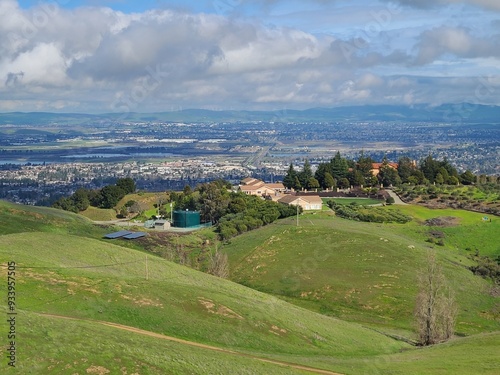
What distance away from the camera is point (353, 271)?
169ft

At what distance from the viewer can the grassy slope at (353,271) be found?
145ft

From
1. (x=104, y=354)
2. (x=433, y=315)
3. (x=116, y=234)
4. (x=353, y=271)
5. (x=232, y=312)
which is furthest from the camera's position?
(x=116, y=234)

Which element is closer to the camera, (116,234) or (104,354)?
(104,354)

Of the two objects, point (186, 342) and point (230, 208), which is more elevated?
point (186, 342)

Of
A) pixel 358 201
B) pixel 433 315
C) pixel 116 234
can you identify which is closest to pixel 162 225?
pixel 116 234

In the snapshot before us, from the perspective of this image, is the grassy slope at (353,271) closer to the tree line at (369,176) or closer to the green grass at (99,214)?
the green grass at (99,214)

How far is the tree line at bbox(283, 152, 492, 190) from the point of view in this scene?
10419cm

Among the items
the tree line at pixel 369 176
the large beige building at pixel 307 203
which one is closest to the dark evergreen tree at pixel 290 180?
the tree line at pixel 369 176

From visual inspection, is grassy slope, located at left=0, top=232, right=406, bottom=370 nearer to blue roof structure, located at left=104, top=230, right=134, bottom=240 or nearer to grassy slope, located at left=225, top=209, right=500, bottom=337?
grassy slope, located at left=225, top=209, right=500, bottom=337

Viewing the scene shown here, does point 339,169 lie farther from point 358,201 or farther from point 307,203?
point 307,203

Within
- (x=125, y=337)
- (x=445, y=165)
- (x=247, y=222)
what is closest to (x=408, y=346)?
(x=125, y=337)

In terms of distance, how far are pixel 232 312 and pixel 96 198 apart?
74.5 metres

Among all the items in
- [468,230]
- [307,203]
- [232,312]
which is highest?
[232,312]

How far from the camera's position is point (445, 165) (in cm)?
10875
